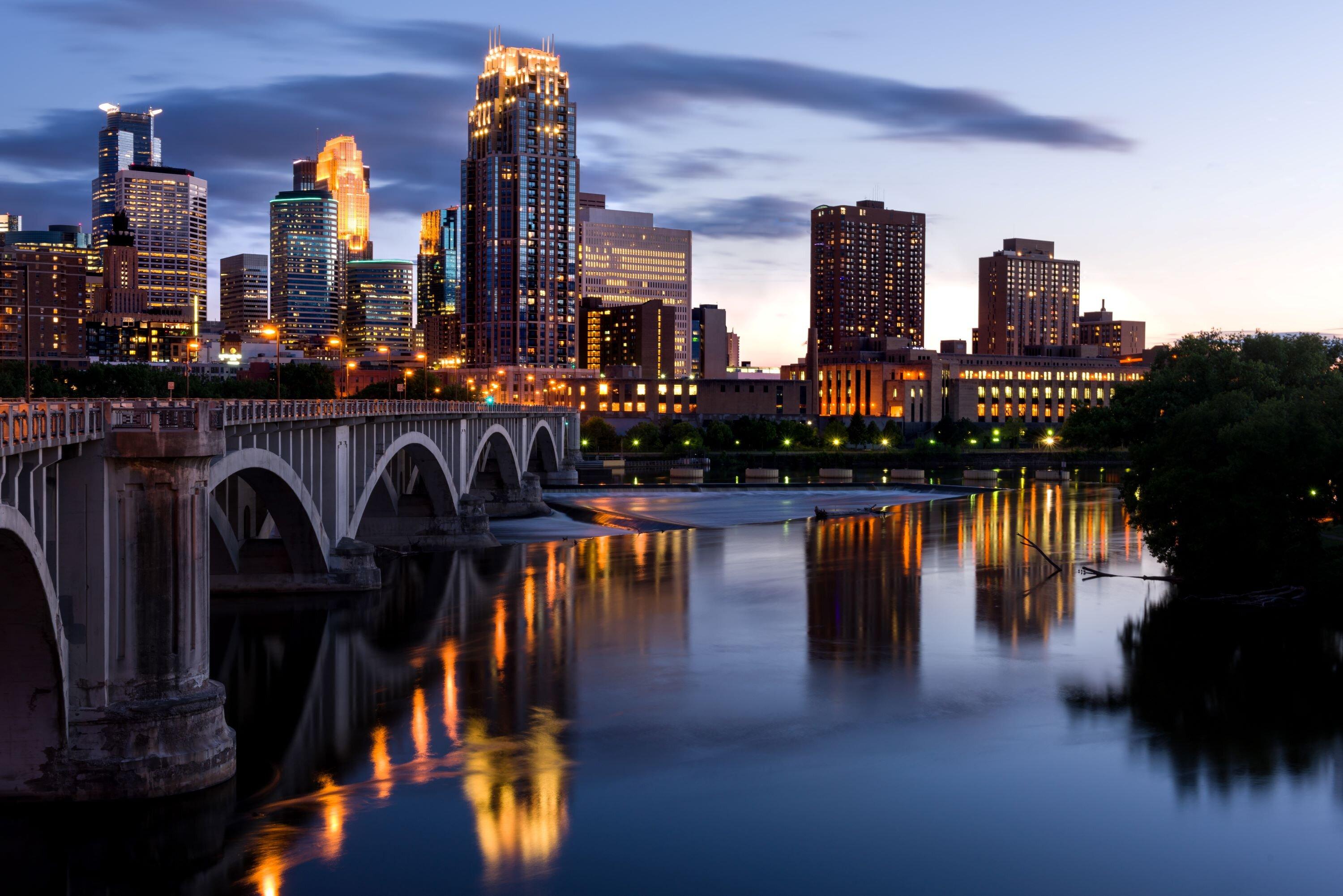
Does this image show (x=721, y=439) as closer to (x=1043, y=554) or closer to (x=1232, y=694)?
(x=1043, y=554)

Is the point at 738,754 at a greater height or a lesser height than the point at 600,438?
lesser

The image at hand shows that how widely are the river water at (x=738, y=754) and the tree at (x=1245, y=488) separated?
3518 mm

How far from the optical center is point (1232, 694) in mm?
38562

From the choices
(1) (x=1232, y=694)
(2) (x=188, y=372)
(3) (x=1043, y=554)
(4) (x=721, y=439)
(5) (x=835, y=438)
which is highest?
(2) (x=188, y=372)

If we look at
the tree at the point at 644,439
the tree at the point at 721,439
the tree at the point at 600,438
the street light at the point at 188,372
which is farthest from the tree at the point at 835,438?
the street light at the point at 188,372

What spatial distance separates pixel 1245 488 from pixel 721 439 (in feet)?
456

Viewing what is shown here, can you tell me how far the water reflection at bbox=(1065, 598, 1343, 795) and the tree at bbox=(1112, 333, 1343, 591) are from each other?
3434 millimetres

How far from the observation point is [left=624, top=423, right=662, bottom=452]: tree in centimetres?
19275

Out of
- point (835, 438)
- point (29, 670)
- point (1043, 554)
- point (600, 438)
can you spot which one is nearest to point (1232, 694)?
Result: point (1043, 554)

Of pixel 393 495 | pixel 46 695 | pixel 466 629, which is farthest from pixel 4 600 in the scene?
pixel 393 495

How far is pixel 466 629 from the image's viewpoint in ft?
159

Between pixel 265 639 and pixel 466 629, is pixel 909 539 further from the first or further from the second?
pixel 265 639

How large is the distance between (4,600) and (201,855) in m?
6.37

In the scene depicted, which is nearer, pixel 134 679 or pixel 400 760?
pixel 134 679
